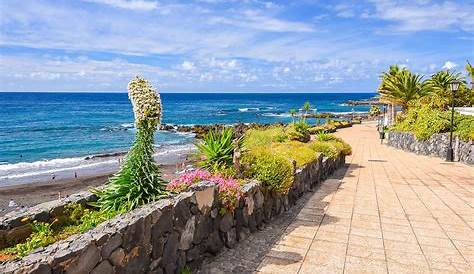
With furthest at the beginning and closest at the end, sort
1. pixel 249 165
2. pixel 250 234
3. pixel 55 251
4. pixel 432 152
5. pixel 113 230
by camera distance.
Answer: pixel 432 152
pixel 249 165
pixel 250 234
pixel 113 230
pixel 55 251

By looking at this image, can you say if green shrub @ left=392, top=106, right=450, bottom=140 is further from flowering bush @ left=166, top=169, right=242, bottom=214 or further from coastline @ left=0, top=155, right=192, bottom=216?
flowering bush @ left=166, top=169, right=242, bottom=214

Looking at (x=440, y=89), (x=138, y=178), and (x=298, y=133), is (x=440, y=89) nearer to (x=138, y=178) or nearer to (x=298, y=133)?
(x=298, y=133)

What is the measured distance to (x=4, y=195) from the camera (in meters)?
20.1

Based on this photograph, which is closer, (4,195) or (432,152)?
(4,195)

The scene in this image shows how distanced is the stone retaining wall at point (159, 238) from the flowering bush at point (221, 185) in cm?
20

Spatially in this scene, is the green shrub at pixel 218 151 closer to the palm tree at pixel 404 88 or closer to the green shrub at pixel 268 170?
the green shrub at pixel 268 170

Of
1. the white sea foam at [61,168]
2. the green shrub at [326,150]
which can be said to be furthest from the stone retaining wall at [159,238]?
the white sea foam at [61,168]

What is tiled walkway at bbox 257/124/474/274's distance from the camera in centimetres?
592

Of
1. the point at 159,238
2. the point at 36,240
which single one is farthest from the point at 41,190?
the point at 36,240

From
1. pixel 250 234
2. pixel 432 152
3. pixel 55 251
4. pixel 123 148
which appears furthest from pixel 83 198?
pixel 123 148

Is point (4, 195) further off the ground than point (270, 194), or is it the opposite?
point (270, 194)

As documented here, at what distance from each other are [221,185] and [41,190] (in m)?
18.2

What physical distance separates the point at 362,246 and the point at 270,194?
6.98 feet

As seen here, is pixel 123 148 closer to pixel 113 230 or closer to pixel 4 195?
pixel 4 195
